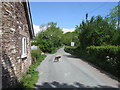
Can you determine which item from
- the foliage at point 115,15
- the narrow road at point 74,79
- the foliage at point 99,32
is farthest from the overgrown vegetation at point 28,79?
the foliage at point 115,15

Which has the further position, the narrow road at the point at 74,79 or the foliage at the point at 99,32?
the foliage at the point at 99,32

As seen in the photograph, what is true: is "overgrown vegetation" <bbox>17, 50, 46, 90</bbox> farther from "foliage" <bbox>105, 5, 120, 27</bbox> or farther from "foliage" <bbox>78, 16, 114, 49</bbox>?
"foliage" <bbox>105, 5, 120, 27</bbox>

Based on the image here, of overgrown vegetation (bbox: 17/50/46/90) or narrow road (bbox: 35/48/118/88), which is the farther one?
narrow road (bbox: 35/48/118/88)

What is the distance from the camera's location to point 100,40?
48.5ft

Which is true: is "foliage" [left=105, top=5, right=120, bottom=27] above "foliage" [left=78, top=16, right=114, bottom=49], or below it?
above

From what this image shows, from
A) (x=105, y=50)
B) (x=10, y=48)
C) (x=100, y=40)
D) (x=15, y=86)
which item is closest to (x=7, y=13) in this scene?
(x=10, y=48)

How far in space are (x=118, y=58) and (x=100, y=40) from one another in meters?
7.28

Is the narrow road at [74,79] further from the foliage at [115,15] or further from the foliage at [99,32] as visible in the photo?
the foliage at [115,15]

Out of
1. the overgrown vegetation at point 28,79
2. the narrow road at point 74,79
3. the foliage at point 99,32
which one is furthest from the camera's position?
the foliage at point 99,32

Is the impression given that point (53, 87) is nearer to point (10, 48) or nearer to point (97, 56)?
point (10, 48)

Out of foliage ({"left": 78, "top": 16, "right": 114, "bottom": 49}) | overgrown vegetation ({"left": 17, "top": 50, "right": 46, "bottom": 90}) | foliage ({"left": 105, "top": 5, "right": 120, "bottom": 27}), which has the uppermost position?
foliage ({"left": 105, "top": 5, "right": 120, "bottom": 27})

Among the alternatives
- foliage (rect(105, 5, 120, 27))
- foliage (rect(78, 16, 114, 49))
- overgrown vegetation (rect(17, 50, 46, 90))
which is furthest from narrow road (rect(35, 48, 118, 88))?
foliage (rect(105, 5, 120, 27))

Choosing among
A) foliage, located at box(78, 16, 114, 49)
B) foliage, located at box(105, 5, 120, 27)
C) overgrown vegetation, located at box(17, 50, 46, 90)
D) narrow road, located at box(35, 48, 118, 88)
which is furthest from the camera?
foliage, located at box(105, 5, 120, 27)

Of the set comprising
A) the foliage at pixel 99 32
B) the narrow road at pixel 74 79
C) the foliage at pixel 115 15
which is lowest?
the narrow road at pixel 74 79
